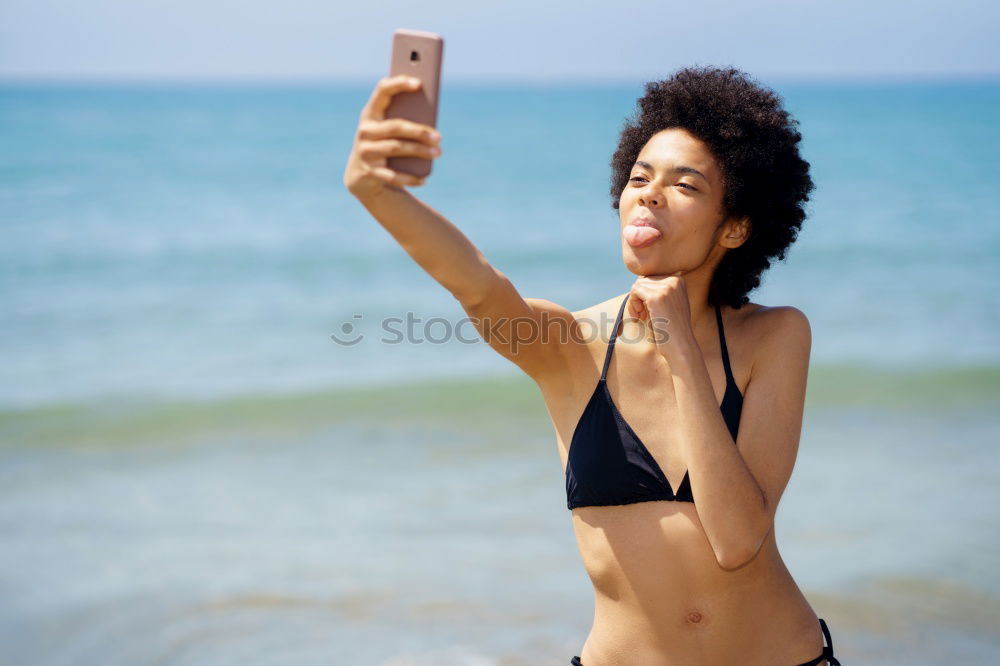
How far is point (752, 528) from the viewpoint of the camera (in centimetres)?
236

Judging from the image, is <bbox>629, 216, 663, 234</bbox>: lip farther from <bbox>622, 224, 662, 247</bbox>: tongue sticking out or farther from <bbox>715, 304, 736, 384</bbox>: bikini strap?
<bbox>715, 304, 736, 384</bbox>: bikini strap

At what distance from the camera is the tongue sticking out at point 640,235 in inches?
97.4

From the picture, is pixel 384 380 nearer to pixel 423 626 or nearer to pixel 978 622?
pixel 423 626

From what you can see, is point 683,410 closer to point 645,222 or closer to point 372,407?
point 645,222

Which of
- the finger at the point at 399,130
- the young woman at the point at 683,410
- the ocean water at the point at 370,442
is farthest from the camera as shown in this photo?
the ocean water at the point at 370,442

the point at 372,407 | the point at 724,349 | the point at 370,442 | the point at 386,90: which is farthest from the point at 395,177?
the point at 372,407

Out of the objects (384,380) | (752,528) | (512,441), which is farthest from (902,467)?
(752,528)

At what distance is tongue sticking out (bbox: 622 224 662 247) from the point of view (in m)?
2.47

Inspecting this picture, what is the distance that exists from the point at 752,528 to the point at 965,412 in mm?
6825

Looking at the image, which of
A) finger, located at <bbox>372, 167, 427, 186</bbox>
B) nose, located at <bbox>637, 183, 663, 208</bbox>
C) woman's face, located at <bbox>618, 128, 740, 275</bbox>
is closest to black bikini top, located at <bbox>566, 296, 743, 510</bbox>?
woman's face, located at <bbox>618, 128, 740, 275</bbox>

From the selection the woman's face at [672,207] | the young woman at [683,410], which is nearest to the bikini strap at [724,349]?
the young woman at [683,410]

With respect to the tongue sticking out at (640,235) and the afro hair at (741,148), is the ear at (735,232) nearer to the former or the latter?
the afro hair at (741,148)

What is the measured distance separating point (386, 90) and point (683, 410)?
94 cm

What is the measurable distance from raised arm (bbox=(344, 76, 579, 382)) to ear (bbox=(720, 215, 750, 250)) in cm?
45
